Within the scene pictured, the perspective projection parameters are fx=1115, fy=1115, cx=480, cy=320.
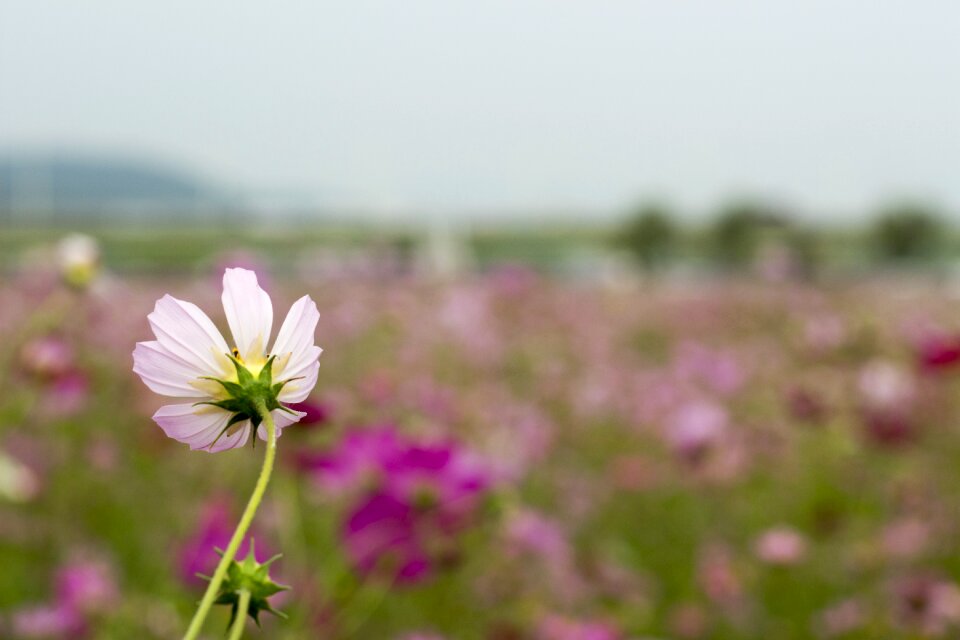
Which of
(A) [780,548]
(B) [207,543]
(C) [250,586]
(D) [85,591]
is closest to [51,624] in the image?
(D) [85,591]

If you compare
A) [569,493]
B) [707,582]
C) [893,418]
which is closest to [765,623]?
[707,582]

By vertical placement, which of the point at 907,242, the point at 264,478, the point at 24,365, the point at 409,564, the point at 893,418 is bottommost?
the point at 907,242

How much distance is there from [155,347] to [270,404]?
0.05 meters

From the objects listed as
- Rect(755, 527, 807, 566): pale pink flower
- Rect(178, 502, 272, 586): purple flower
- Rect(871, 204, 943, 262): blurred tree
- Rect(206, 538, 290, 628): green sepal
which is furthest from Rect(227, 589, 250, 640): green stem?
Rect(871, 204, 943, 262): blurred tree

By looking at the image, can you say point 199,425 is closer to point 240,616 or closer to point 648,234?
point 240,616

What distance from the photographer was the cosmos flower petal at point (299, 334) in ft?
1.25

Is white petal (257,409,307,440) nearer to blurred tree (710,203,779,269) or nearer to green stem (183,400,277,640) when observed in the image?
green stem (183,400,277,640)

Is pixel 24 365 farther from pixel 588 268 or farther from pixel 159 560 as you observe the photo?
pixel 588 268

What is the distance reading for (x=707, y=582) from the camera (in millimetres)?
2125

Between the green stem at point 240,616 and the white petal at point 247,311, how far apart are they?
3.4 inches

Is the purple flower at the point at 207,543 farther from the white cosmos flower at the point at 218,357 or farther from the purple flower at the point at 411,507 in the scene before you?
the white cosmos flower at the point at 218,357

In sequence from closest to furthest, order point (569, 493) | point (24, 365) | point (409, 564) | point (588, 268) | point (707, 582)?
point (409, 564)
point (24, 365)
point (707, 582)
point (569, 493)
point (588, 268)

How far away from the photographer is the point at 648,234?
92.9 ft

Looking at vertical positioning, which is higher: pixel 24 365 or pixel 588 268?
pixel 24 365
